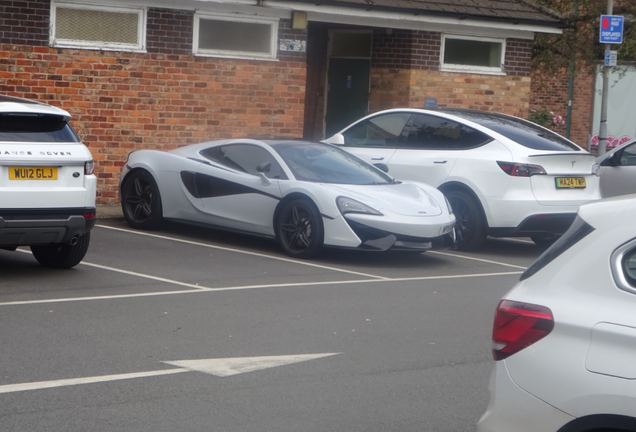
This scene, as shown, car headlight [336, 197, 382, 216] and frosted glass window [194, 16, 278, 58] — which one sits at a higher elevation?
frosted glass window [194, 16, 278, 58]

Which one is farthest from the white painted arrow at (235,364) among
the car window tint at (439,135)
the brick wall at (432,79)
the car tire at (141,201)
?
the brick wall at (432,79)

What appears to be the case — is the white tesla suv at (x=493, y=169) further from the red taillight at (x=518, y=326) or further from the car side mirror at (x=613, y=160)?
the red taillight at (x=518, y=326)

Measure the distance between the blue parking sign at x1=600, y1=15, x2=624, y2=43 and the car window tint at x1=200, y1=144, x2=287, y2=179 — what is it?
8685mm

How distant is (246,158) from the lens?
1120 centimetres

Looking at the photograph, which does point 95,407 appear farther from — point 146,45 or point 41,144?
point 146,45

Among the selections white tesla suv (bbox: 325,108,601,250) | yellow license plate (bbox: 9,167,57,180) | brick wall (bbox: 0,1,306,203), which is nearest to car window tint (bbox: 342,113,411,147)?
white tesla suv (bbox: 325,108,601,250)

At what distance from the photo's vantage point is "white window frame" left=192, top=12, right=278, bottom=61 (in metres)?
14.8

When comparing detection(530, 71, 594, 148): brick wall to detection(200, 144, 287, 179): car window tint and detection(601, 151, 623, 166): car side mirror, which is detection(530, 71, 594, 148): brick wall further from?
detection(200, 144, 287, 179): car window tint

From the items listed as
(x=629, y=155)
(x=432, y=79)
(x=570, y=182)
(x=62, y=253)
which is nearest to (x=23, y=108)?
(x=62, y=253)

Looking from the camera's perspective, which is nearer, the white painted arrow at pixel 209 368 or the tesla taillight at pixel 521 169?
the white painted arrow at pixel 209 368

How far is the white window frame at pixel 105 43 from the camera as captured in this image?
13.9 m

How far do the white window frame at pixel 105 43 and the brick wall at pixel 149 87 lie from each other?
0.08 meters

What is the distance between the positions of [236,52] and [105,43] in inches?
81.4

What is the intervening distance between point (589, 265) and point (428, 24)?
13.7m
